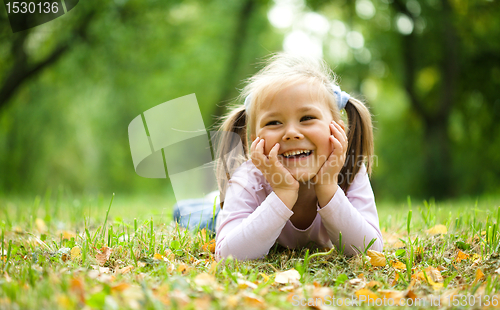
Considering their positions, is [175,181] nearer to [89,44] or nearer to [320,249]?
[320,249]

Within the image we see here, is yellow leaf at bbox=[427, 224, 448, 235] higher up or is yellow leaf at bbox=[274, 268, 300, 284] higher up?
yellow leaf at bbox=[274, 268, 300, 284]

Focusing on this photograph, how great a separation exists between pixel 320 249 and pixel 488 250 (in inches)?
37.2

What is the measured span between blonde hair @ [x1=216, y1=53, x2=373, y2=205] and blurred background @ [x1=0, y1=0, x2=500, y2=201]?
573 cm

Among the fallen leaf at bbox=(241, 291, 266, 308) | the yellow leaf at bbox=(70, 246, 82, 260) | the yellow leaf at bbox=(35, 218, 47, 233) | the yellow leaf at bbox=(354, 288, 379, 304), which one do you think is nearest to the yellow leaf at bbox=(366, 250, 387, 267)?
the yellow leaf at bbox=(354, 288, 379, 304)

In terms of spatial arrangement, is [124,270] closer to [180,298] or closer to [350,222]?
[180,298]

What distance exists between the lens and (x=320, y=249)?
2.36m

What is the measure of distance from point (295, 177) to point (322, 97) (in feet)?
1.72

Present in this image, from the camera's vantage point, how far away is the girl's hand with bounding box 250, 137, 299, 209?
6.75ft

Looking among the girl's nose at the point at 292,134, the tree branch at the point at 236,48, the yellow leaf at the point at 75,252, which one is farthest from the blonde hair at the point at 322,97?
the tree branch at the point at 236,48

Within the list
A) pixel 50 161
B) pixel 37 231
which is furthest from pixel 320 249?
pixel 50 161

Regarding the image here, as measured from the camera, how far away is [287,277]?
1706 millimetres

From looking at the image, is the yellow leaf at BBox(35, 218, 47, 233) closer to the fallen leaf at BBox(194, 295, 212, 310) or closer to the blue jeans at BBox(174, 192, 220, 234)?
the blue jeans at BBox(174, 192, 220, 234)

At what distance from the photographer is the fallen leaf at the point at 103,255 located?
76.9 inches

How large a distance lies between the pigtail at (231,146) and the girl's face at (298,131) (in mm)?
493
